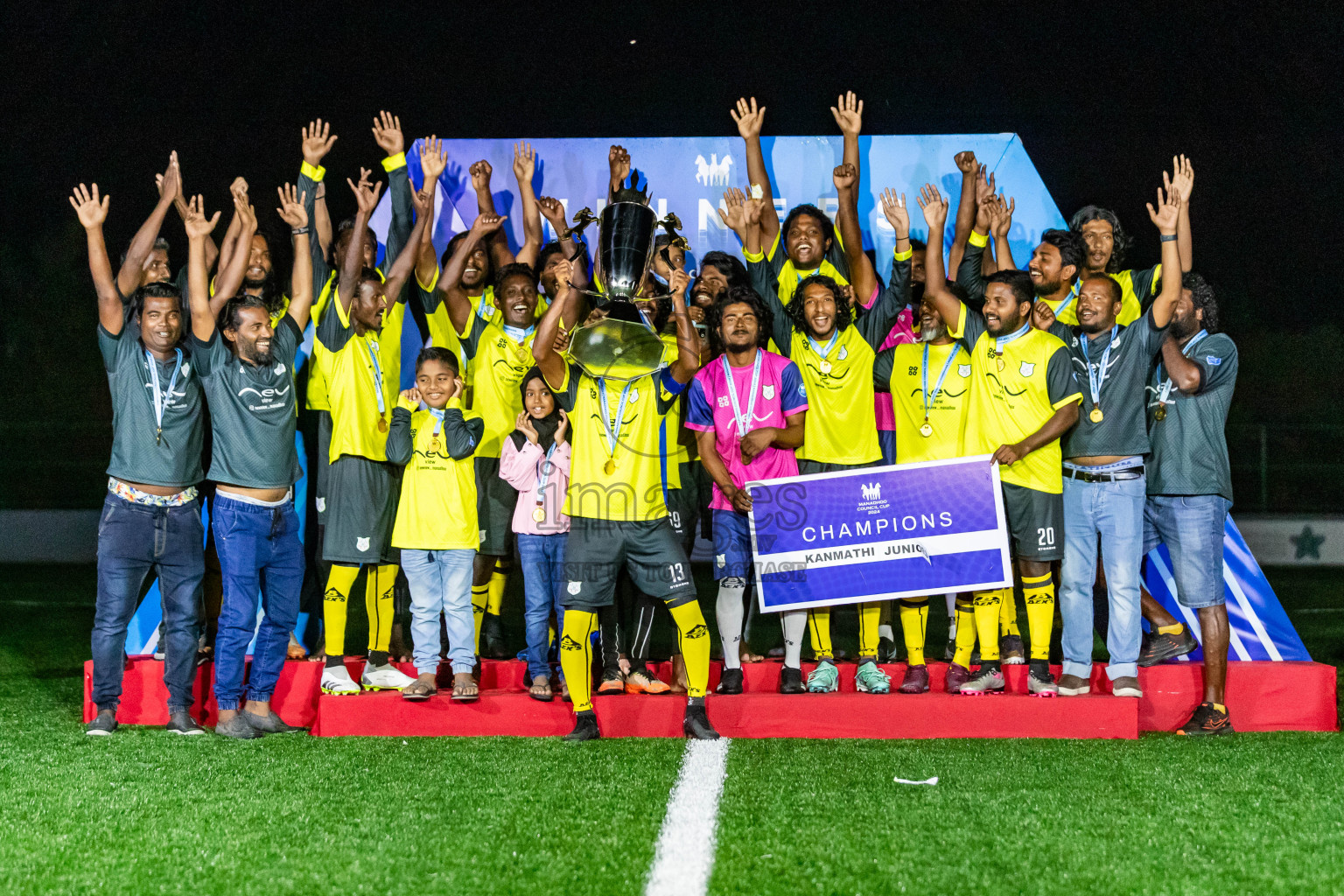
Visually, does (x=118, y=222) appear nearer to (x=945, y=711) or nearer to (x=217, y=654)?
(x=217, y=654)

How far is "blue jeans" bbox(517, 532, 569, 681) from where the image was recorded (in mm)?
4781

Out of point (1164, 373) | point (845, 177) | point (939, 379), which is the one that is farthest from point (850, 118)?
point (1164, 373)

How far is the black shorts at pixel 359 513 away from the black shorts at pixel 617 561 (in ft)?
3.13

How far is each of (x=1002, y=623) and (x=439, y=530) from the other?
2.50 meters

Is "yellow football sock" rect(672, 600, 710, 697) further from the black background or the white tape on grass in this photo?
the black background

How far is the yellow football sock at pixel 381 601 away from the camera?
4984mm

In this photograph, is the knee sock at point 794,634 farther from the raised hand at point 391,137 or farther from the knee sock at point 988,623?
the raised hand at point 391,137

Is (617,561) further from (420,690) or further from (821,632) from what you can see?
(821,632)

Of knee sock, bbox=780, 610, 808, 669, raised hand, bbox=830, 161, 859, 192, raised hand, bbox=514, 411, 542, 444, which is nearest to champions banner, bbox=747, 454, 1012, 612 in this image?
knee sock, bbox=780, 610, 808, 669

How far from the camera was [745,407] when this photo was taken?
15.8 feet

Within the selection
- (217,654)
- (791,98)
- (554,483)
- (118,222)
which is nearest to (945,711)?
(554,483)

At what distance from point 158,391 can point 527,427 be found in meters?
1.50

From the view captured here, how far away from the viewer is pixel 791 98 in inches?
340

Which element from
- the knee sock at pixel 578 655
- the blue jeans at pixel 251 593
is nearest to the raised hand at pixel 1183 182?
the knee sock at pixel 578 655
